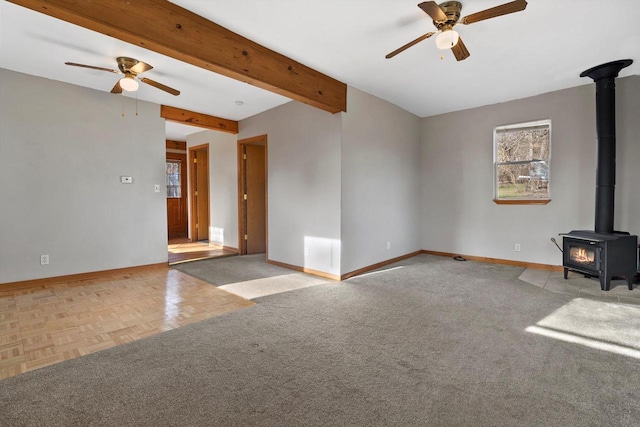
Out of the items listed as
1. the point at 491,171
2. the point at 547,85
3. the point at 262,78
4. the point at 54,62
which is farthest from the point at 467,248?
the point at 54,62

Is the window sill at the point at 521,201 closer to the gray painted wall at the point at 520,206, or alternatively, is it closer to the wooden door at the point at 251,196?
the gray painted wall at the point at 520,206

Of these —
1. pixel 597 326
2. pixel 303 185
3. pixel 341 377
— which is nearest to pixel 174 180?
pixel 303 185

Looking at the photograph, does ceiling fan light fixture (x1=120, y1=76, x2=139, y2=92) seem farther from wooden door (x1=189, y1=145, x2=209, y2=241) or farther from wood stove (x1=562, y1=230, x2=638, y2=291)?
wood stove (x1=562, y1=230, x2=638, y2=291)

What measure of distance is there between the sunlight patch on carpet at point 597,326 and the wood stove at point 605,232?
641mm

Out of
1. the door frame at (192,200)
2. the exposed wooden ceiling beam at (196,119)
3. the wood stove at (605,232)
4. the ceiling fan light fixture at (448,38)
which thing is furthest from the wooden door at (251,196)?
the wood stove at (605,232)

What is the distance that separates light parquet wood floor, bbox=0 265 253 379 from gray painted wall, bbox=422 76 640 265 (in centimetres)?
409

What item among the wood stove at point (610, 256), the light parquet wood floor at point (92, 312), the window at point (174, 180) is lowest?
the light parquet wood floor at point (92, 312)

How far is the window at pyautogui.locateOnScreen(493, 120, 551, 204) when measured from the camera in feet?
15.6

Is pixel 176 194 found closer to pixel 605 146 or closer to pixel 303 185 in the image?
pixel 303 185

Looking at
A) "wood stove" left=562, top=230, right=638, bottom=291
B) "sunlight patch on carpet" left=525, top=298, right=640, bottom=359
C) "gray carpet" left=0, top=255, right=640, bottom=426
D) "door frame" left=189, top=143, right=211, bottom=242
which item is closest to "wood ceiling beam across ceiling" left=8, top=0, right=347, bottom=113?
"gray carpet" left=0, top=255, right=640, bottom=426

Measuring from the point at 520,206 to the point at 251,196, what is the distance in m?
4.68

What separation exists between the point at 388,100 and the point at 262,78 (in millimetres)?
2536

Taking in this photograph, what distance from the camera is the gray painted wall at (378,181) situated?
4352mm

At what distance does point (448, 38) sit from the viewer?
8.21 feet
